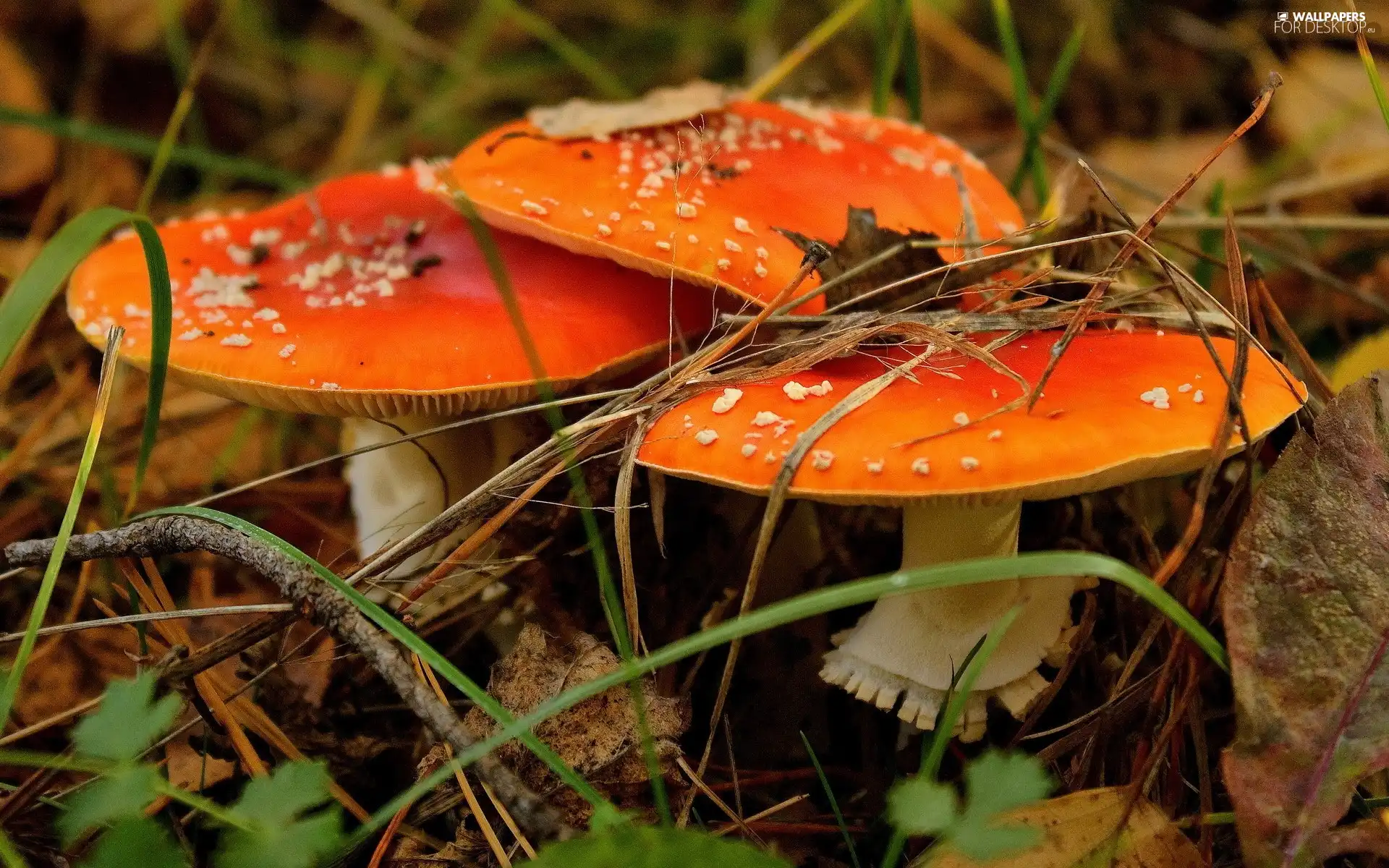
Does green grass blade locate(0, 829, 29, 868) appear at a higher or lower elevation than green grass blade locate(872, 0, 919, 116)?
lower

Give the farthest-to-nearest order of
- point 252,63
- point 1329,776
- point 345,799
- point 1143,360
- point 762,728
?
point 252,63 < point 762,728 < point 345,799 < point 1143,360 < point 1329,776

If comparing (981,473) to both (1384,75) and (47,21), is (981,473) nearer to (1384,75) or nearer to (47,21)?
(1384,75)

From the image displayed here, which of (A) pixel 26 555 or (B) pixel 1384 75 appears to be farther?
(B) pixel 1384 75

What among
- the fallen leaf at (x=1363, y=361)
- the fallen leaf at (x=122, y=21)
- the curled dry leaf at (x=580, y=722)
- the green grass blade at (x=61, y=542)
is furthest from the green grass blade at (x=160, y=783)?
the fallen leaf at (x=122, y=21)

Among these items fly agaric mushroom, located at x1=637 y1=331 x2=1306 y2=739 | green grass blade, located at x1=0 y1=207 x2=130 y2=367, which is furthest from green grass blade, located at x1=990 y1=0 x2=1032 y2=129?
green grass blade, located at x1=0 y1=207 x2=130 y2=367

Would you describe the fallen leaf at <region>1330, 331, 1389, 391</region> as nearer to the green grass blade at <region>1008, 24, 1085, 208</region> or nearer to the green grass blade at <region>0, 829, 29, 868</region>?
the green grass blade at <region>1008, 24, 1085, 208</region>

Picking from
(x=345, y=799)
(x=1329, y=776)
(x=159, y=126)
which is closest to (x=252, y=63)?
(x=159, y=126)
